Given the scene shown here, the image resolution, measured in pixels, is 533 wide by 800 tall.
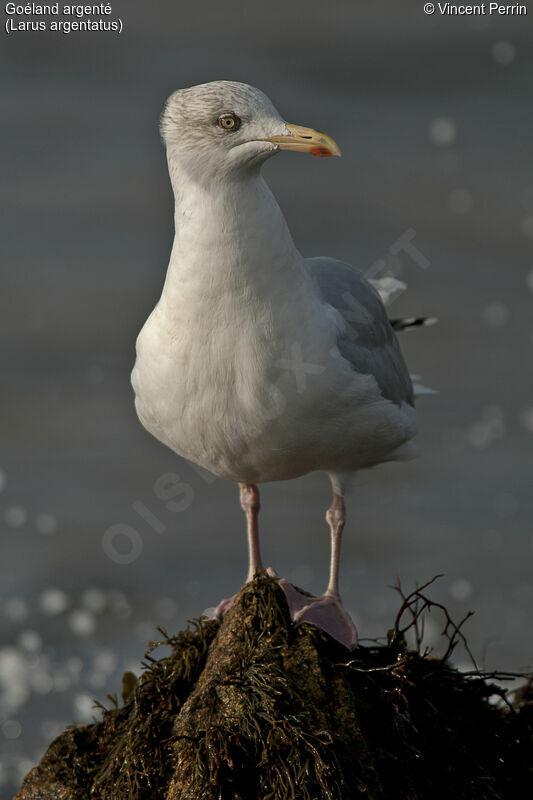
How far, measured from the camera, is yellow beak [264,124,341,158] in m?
3.72

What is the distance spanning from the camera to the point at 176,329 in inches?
161

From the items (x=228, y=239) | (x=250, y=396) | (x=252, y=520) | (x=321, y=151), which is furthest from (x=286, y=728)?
(x=321, y=151)

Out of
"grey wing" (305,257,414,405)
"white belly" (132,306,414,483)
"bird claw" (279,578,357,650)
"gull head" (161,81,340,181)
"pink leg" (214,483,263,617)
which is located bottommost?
"bird claw" (279,578,357,650)

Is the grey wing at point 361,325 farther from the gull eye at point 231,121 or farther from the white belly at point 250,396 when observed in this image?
the gull eye at point 231,121

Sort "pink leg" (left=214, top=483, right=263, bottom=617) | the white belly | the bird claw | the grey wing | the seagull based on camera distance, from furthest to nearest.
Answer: "pink leg" (left=214, top=483, right=263, bottom=617) < the grey wing < the bird claw < the white belly < the seagull

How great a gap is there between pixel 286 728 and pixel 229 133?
2.30m

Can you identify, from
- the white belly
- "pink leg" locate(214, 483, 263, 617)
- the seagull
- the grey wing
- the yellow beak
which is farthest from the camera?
"pink leg" locate(214, 483, 263, 617)

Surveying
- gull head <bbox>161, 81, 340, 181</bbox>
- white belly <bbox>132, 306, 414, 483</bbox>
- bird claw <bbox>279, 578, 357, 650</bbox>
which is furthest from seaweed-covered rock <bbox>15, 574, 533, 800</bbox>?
gull head <bbox>161, 81, 340, 181</bbox>

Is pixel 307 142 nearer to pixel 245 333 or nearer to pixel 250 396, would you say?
pixel 245 333

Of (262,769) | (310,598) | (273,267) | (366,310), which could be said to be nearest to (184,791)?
(262,769)

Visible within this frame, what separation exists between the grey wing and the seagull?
0.06 ft

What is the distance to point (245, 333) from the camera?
400 cm

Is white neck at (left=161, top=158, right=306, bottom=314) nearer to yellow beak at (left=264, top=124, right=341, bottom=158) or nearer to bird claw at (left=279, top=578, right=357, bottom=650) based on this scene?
yellow beak at (left=264, top=124, right=341, bottom=158)

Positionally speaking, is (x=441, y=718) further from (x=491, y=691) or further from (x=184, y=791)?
(x=184, y=791)
